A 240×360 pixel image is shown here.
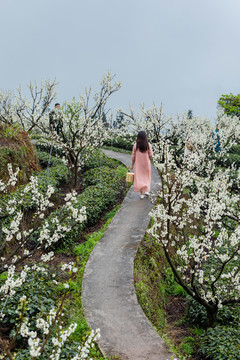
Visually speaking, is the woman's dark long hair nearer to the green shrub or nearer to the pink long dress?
the pink long dress

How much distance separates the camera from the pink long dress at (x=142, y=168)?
9.08 meters

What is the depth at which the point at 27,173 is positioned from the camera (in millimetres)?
11500

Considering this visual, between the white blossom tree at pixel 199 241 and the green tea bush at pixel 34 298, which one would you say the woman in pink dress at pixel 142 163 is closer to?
the white blossom tree at pixel 199 241

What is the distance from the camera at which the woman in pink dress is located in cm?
893

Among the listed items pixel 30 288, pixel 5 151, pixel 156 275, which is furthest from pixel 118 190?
pixel 30 288

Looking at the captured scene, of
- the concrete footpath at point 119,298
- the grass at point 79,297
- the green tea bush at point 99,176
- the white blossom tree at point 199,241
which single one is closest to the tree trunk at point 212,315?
the white blossom tree at point 199,241

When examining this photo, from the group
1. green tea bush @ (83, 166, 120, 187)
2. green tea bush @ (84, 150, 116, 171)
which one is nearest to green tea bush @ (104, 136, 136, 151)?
green tea bush @ (84, 150, 116, 171)

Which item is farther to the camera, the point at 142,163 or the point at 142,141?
the point at 142,163

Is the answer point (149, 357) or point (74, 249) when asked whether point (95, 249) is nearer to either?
point (74, 249)

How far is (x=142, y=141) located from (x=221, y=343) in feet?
17.8

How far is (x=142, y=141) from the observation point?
880 centimetres

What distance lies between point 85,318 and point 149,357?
116 cm

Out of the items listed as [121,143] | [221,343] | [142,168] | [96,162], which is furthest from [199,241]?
[121,143]

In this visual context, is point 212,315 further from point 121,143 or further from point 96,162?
point 121,143
